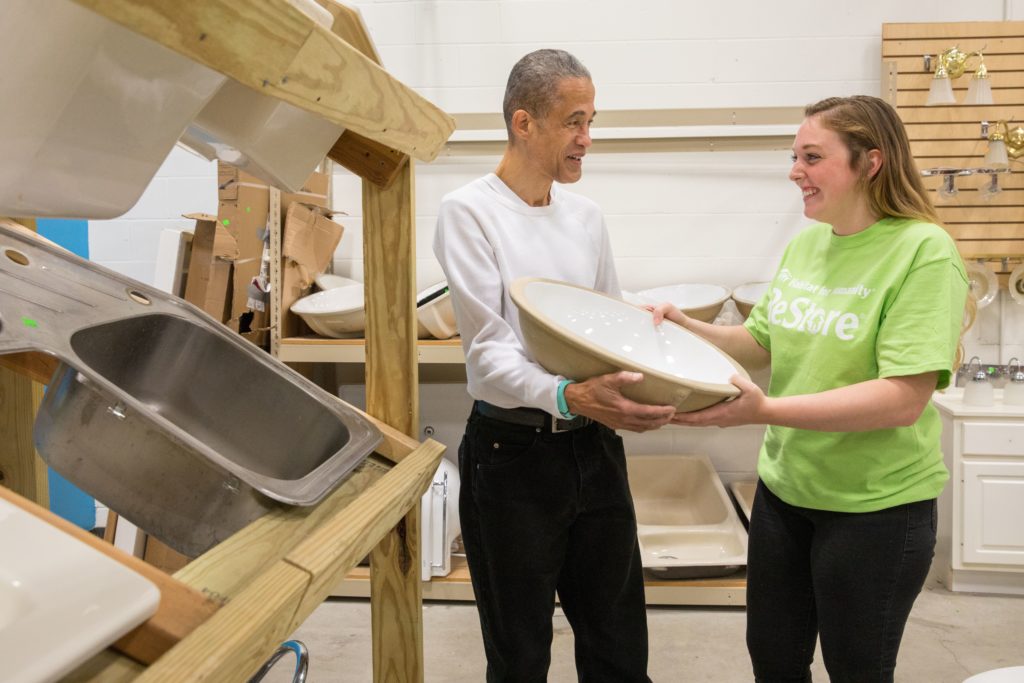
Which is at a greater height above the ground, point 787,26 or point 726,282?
point 787,26

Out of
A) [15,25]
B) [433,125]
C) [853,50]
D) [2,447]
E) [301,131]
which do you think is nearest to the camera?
[15,25]

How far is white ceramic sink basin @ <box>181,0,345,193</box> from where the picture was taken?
935mm

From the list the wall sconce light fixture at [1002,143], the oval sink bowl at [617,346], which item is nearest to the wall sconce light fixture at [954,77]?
the wall sconce light fixture at [1002,143]

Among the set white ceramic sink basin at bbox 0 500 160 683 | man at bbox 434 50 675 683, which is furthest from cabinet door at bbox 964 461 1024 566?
white ceramic sink basin at bbox 0 500 160 683

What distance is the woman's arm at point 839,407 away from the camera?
1.37 meters

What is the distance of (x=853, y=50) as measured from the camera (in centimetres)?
351

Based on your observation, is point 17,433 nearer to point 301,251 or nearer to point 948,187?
point 301,251

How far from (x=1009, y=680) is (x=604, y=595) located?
0.74 meters

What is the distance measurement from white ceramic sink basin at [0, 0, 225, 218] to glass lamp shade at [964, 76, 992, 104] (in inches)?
127

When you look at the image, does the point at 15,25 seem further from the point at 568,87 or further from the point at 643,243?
the point at 643,243

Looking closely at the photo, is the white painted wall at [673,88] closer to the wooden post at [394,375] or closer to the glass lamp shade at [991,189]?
the glass lamp shade at [991,189]

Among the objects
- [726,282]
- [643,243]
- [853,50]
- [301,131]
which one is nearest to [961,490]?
[726,282]

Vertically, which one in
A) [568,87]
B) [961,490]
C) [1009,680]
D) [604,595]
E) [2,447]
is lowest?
[961,490]

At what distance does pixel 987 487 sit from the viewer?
301cm
